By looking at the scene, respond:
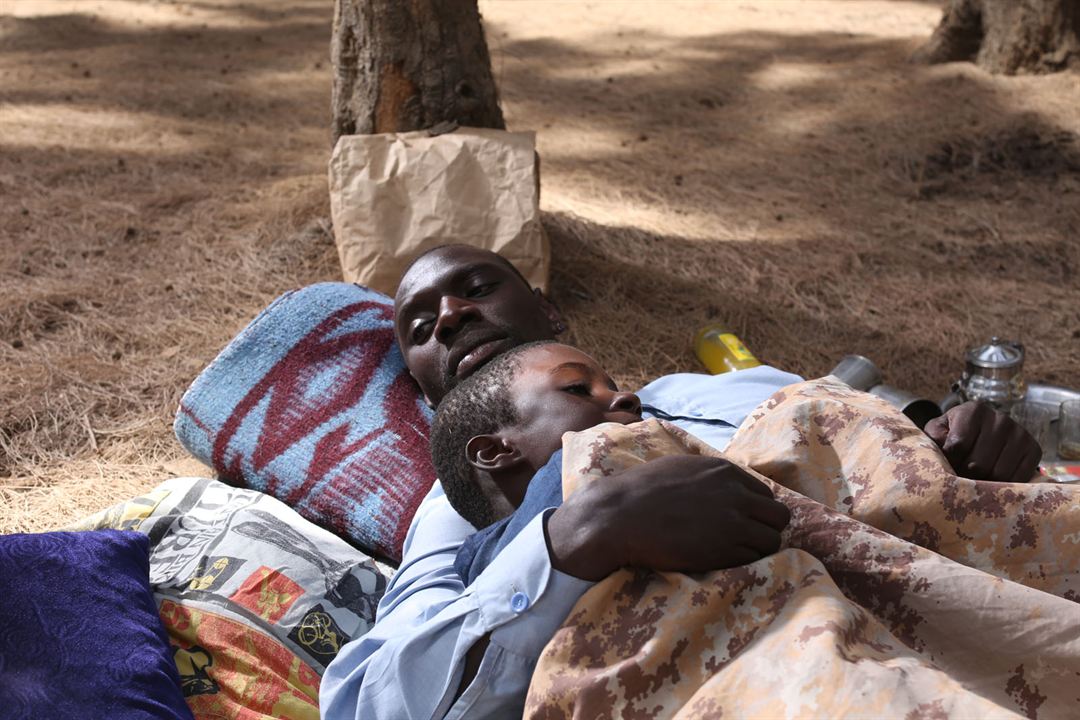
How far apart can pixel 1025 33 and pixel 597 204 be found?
3.50 meters

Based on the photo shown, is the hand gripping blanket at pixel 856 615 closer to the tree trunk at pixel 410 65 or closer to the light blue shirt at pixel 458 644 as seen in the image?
the light blue shirt at pixel 458 644

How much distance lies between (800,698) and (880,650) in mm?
192

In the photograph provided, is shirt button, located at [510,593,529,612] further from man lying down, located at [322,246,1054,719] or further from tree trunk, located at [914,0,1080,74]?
tree trunk, located at [914,0,1080,74]

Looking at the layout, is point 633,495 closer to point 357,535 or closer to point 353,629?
point 353,629

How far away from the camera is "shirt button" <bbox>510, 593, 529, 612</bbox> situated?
1800 mm

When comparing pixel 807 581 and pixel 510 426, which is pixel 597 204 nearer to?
pixel 510 426

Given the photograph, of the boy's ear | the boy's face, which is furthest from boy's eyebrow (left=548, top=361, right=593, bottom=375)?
the boy's ear

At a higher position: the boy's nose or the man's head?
the boy's nose

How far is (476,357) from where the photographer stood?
2754mm

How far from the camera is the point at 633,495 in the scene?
178 centimetres

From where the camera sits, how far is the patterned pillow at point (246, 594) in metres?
2.29

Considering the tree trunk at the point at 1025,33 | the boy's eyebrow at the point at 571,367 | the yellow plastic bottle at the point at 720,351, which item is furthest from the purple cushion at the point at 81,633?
the tree trunk at the point at 1025,33

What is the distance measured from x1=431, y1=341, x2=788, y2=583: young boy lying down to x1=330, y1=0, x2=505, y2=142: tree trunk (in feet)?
6.58

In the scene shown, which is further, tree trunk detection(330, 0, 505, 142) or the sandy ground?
tree trunk detection(330, 0, 505, 142)
